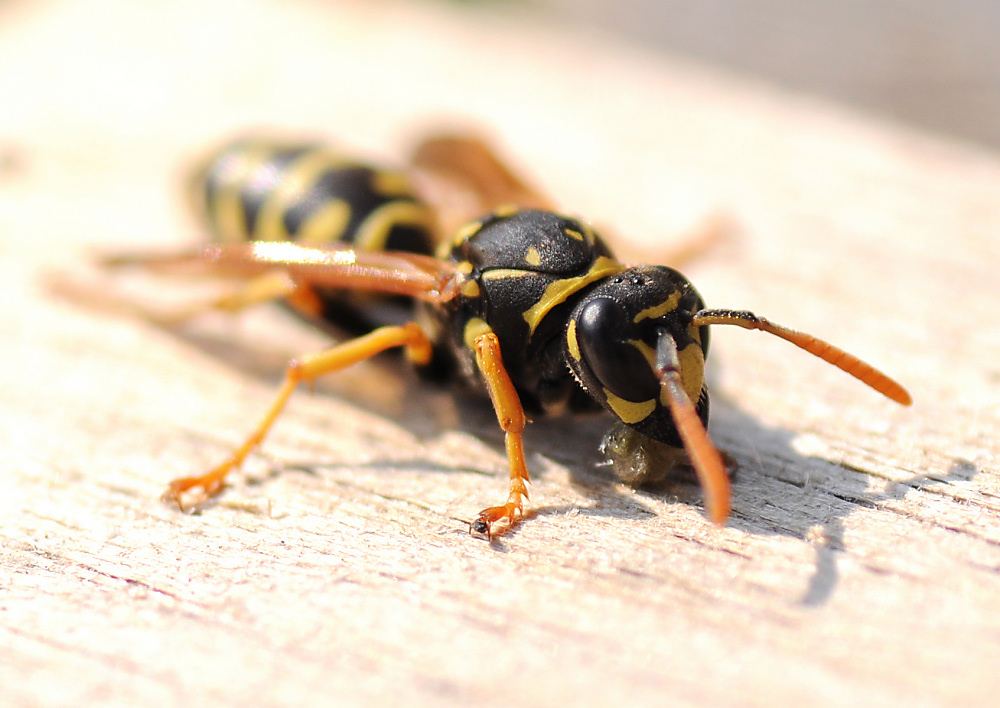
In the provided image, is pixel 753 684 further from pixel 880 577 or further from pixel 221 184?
pixel 221 184

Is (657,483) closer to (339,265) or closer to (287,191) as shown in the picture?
(339,265)

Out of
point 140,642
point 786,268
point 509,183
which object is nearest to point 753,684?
point 140,642

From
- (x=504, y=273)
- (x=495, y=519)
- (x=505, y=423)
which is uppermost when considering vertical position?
(x=504, y=273)

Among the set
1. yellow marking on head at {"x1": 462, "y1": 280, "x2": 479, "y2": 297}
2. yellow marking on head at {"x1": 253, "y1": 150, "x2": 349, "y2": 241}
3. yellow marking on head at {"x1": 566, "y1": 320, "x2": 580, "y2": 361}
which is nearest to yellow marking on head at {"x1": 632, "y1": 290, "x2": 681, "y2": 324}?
yellow marking on head at {"x1": 566, "y1": 320, "x2": 580, "y2": 361}

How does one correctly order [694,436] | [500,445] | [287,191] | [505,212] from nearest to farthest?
[694,436], [500,445], [505,212], [287,191]

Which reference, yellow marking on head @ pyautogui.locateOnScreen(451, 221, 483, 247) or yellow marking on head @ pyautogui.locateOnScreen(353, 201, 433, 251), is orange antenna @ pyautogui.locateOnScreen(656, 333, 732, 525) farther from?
yellow marking on head @ pyautogui.locateOnScreen(353, 201, 433, 251)

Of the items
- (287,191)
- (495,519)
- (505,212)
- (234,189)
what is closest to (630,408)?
(495,519)
